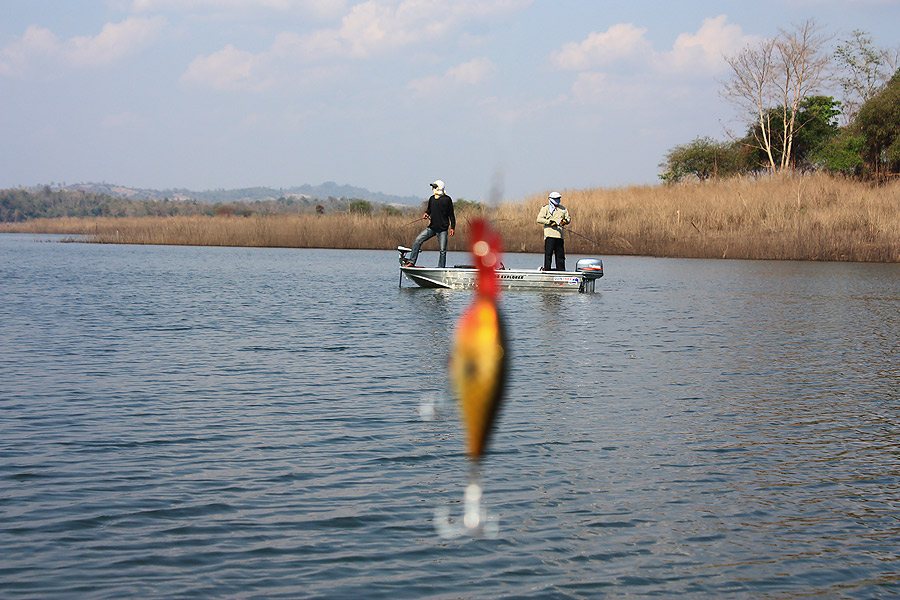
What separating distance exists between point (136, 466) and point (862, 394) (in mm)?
8057

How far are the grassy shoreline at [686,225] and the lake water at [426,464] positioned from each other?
68.4 ft

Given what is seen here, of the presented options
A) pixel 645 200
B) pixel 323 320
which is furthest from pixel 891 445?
pixel 645 200

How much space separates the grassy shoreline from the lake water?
20.8 m

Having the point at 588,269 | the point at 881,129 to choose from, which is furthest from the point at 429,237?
the point at 881,129

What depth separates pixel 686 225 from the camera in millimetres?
40875

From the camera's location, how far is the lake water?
17.0 ft

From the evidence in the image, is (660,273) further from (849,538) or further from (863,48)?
(863,48)

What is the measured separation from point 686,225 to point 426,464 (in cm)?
3582

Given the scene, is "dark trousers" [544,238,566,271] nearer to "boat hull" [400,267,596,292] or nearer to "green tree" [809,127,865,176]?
"boat hull" [400,267,596,292]

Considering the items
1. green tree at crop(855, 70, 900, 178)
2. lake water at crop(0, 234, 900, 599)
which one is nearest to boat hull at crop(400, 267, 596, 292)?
lake water at crop(0, 234, 900, 599)

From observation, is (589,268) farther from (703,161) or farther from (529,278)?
(703,161)

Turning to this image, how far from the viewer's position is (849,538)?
5.84 m

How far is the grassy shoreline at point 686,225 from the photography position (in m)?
37.5

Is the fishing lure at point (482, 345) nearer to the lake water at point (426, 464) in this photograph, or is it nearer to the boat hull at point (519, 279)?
the lake water at point (426, 464)
